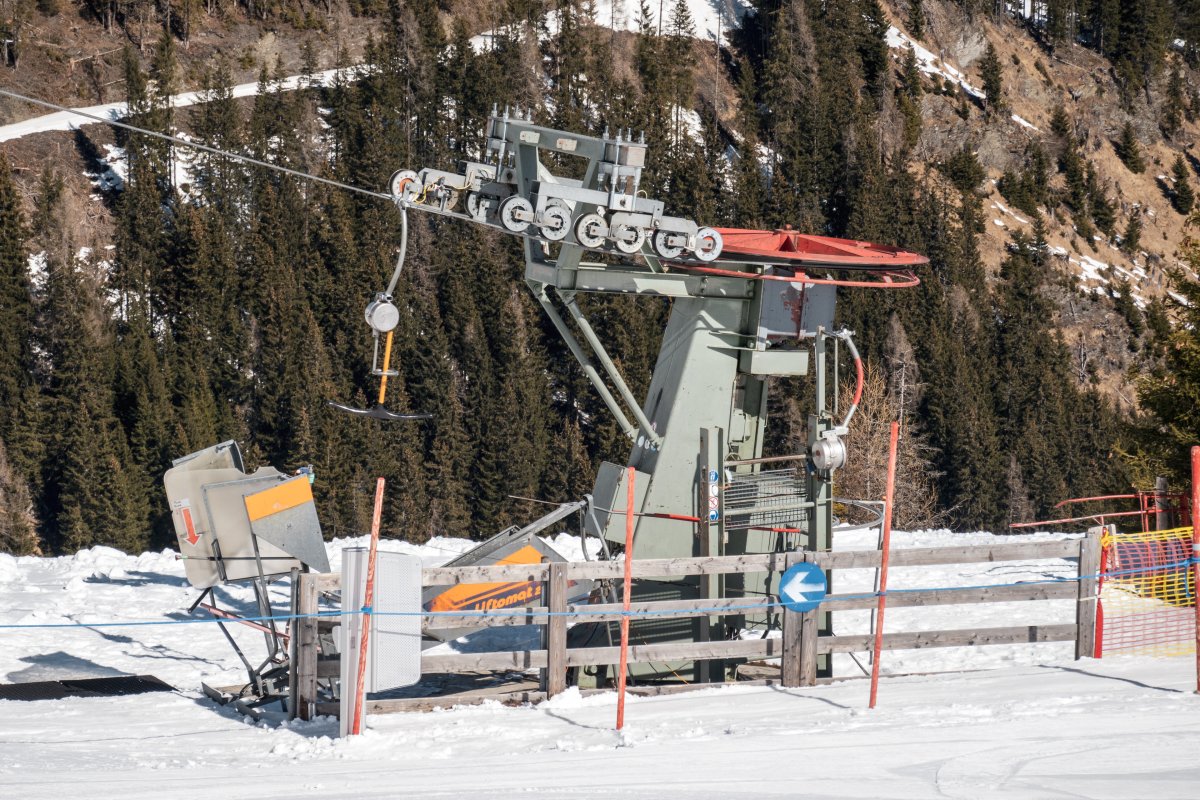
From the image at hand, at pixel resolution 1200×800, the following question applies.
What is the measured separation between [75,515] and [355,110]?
137 feet

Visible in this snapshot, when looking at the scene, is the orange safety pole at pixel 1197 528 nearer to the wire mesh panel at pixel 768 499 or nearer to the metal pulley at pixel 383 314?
the wire mesh panel at pixel 768 499

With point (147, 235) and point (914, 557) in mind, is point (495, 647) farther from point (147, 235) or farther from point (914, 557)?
point (147, 235)

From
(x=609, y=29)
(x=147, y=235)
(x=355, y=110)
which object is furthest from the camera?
(x=609, y=29)

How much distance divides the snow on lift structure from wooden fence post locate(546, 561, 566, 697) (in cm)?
230

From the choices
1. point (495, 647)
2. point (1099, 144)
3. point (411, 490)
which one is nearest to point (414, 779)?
point (495, 647)

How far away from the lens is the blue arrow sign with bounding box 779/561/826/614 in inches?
444

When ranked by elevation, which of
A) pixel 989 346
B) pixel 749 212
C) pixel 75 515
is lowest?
pixel 75 515

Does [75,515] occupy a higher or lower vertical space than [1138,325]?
lower

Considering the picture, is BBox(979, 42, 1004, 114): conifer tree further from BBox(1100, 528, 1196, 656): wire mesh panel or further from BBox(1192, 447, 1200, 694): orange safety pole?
BBox(1192, 447, 1200, 694): orange safety pole

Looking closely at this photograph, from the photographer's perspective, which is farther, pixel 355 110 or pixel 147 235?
pixel 355 110

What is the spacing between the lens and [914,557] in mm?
11461

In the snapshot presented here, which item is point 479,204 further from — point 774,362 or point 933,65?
point 933,65

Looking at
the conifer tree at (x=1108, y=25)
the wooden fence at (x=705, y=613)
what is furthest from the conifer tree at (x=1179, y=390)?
the conifer tree at (x=1108, y=25)

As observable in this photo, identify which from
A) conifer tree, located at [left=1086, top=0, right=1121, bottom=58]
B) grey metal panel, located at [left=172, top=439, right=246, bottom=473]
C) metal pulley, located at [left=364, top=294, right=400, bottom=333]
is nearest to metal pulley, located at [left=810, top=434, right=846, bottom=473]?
metal pulley, located at [left=364, top=294, right=400, bottom=333]
